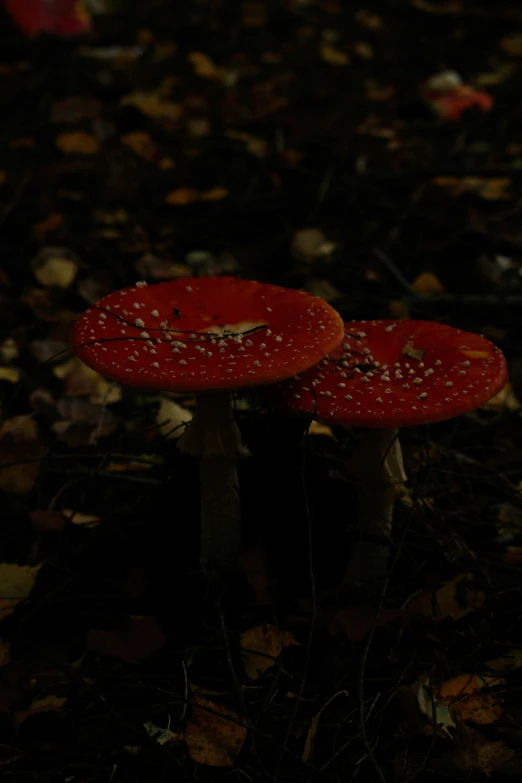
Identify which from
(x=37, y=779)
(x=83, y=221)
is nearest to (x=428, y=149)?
(x=83, y=221)

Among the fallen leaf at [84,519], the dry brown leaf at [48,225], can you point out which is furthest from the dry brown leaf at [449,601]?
the dry brown leaf at [48,225]

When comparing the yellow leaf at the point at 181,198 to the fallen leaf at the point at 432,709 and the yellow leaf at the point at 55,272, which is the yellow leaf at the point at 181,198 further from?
the fallen leaf at the point at 432,709

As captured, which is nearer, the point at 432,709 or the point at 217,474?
the point at 432,709

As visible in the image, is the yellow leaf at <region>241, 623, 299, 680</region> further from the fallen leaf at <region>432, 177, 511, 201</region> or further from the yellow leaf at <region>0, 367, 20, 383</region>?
the fallen leaf at <region>432, 177, 511, 201</region>

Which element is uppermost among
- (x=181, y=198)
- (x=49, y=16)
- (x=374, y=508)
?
(x=49, y=16)

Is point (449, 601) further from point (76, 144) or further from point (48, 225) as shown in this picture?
point (76, 144)

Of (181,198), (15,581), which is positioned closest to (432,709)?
(15,581)

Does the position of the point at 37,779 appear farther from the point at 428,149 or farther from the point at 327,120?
the point at 327,120
